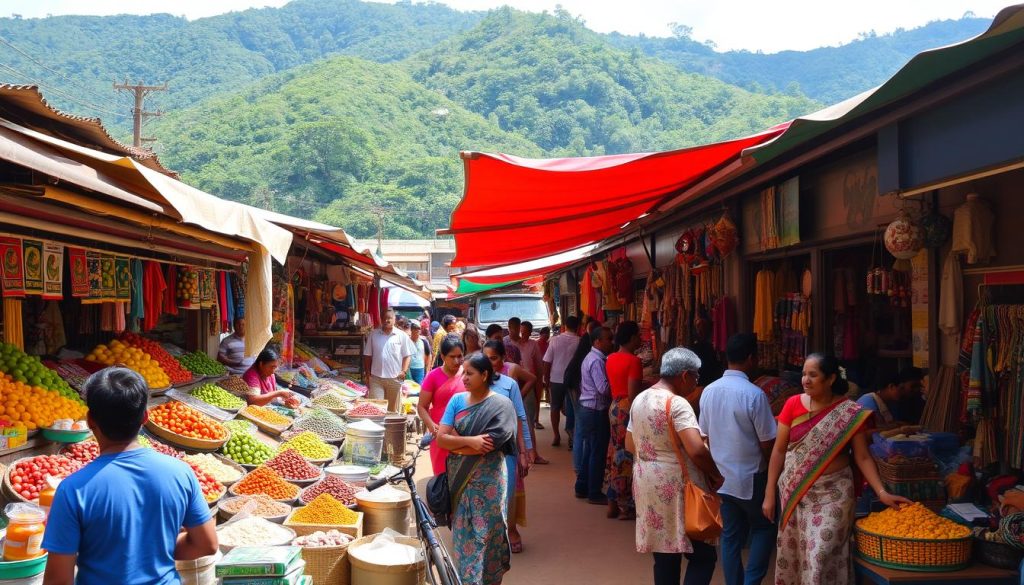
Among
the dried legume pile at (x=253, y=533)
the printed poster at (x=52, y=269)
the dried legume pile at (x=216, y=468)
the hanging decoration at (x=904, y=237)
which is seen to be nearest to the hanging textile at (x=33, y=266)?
the printed poster at (x=52, y=269)

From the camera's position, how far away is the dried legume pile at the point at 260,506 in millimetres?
5438

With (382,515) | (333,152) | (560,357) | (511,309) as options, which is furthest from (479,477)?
(333,152)

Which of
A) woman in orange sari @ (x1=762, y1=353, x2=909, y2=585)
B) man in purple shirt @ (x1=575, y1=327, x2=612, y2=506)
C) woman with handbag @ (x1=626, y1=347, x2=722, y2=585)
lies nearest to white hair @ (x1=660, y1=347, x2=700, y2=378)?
woman with handbag @ (x1=626, y1=347, x2=722, y2=585)

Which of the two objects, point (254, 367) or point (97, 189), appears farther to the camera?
point (254, 367)

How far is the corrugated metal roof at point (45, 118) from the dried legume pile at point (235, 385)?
2.62 metres

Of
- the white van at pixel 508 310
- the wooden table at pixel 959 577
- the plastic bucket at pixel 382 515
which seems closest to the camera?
the wooden table at pixel 959 577

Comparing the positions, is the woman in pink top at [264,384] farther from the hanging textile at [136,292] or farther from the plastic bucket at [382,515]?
the plastic bucket at [382,515]

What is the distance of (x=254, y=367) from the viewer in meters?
9.21

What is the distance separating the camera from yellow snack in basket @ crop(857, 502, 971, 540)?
404 cm

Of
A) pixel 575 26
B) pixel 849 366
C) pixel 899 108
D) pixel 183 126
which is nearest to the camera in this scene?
pixel 899 108

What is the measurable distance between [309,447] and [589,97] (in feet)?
231

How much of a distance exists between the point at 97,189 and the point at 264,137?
58.9 m

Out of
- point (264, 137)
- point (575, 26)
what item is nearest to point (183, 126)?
point (264, 137)

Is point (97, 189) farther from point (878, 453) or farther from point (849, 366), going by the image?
point (849, 366)
